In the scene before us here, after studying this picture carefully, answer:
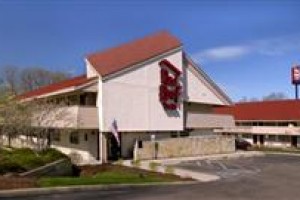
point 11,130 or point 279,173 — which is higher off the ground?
point 11,130

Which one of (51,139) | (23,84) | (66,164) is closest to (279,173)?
(66,164)

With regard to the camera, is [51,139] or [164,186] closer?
[164,186]

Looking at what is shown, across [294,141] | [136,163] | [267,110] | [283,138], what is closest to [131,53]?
[136,163]

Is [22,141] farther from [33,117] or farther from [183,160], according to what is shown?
[183,160]

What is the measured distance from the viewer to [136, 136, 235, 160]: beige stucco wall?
40.8 metres

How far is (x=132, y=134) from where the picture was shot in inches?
1693

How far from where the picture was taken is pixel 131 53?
43188 mm

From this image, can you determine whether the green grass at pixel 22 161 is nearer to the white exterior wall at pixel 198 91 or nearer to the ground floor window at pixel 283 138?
the white exterior wall at pixel 198 91

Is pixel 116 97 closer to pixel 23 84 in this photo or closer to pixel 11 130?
pixel 11 130

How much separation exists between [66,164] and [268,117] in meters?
49.4

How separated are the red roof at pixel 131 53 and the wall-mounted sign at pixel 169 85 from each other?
1396 millimetres

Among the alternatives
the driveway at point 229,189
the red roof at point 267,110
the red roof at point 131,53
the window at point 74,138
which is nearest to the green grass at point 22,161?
the driveway at point 229,189

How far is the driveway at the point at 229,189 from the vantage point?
19734 mm

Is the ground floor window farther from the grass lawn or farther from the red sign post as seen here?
the grass lawn
